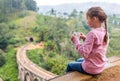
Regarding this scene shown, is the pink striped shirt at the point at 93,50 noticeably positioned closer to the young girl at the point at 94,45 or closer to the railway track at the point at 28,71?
the young girl at the point at 94,45

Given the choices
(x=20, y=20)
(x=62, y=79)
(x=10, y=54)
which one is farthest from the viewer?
(x=20, y=20)

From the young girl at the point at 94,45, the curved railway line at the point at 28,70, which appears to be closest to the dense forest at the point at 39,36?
the curved railway line at the point at 28,70

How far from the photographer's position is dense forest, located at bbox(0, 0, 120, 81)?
19.1 m

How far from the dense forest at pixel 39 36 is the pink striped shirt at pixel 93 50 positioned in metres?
13.0

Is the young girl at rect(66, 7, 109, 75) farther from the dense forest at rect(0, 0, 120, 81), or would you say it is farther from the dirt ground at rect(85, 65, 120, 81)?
the dense forest at rect(0, 0, 120, 81)

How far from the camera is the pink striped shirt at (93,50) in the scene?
1.87 m

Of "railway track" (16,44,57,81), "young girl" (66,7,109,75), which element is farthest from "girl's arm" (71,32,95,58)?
"railway track" (16,44,57,81)

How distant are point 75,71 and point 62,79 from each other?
0.20 m

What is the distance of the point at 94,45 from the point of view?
1928 mm

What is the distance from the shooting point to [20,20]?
1167 inches

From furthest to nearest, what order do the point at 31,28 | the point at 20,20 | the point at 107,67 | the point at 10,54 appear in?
the point at 20,20 → the point at 31,28 → the point at 10,54 → the point at 107,67

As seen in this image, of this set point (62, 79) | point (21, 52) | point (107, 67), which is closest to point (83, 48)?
point (62, 79)

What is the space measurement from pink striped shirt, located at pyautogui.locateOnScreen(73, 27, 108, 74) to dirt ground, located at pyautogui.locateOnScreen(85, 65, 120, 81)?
0.14ft

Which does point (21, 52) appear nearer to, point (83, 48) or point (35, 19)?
point (35, 19)
